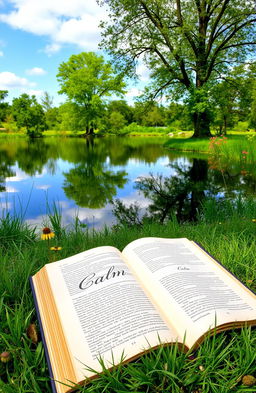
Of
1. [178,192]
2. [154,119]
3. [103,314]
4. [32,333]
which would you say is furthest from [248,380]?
[154,119]

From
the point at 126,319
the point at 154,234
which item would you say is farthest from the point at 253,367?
the point at 154,234

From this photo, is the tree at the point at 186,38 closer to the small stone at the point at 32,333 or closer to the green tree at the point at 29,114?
the small stone at the point at 32,333

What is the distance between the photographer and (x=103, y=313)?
0.73 meters

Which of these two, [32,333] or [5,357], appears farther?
[32,333]

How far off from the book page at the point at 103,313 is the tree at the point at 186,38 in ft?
37.4

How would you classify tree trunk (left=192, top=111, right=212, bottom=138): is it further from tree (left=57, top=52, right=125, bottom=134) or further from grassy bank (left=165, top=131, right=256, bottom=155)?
tree (left=57, top=52, right=125, bottom=134)

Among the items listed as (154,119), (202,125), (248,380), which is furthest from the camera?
(154,119)

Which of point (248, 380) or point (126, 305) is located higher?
point (126, 305)

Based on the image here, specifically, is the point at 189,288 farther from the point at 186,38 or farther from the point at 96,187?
the point at 186,38

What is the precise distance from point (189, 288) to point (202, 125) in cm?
1351

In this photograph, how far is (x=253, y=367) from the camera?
70 cm

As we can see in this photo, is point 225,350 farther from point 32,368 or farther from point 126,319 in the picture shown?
point 32,368

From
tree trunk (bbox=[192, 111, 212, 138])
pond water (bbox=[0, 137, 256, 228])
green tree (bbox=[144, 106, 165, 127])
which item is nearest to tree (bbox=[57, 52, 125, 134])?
green tree (bbox=[144, 106, 165, 127])

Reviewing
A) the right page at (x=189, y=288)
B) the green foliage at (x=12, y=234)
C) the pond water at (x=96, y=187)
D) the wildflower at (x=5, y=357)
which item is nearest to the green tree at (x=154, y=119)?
the pond water at (x=96, y=187)
